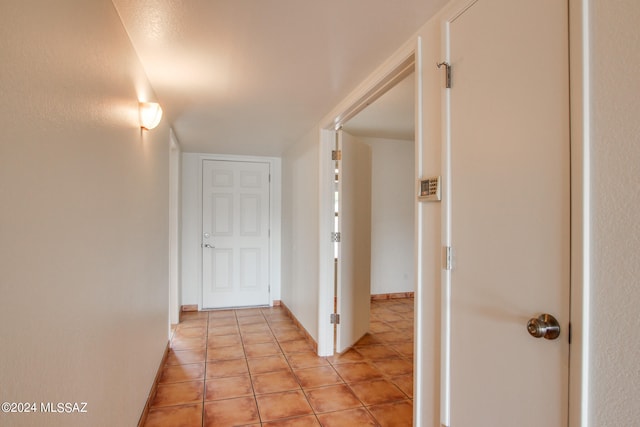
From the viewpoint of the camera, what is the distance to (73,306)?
1.09 metres

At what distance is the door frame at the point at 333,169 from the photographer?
165 cm

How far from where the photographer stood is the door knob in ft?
3.23

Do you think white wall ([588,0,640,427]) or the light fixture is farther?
the light fixture

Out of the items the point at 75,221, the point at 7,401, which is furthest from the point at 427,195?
the point at 7,401

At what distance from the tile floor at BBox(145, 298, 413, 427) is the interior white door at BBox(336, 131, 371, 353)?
0.25 meters

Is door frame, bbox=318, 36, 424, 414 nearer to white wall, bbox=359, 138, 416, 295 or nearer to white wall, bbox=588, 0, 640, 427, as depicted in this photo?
white wall, bbox=588, 0, 640, 427

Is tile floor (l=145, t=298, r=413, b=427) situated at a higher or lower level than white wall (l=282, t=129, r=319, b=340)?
lower

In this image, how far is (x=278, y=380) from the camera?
275cm

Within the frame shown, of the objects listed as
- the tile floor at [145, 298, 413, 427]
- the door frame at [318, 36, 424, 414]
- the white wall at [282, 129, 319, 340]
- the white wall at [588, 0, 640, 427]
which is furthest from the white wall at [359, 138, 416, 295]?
the white wall at [588, 0, 640, 427]

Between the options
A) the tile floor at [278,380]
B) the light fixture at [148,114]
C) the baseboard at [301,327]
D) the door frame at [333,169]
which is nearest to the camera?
the door frame at [333,169]

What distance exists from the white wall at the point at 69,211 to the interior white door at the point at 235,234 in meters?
2.96

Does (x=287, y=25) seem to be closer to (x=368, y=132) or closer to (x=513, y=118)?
(x=513, y=118)

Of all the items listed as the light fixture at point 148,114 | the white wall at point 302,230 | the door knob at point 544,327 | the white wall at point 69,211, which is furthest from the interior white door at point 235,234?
the door knob at point 544,327

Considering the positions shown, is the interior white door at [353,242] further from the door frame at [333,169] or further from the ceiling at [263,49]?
the ceiling at [263,49]
